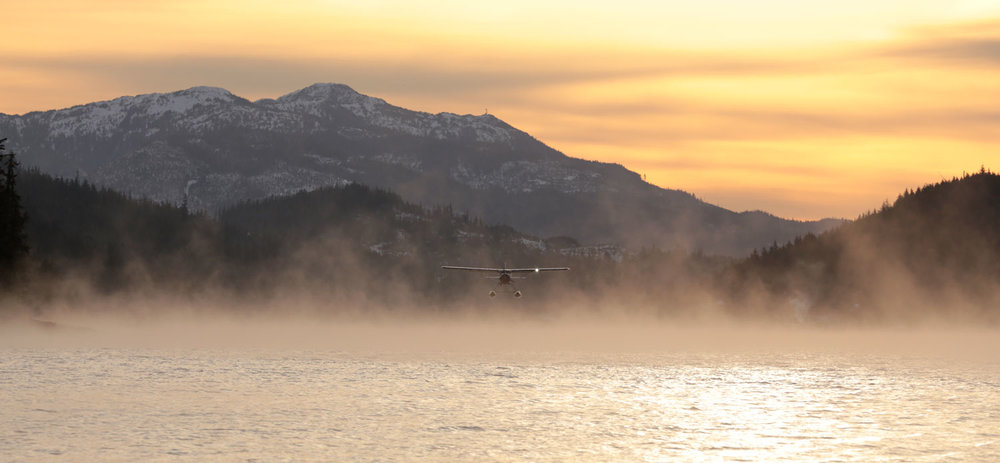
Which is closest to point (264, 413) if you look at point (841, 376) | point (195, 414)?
point (195, 414)

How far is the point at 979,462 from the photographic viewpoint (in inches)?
2864

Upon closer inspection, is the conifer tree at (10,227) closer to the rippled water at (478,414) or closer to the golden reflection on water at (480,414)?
the golden reflection on water at (480,414)

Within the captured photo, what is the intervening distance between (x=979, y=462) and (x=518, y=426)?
36.0 meters

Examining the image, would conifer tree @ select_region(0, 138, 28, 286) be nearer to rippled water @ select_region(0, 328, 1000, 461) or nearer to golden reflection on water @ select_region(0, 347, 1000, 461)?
golden reflection on water @ select_region(0, 347, 1000, 461)

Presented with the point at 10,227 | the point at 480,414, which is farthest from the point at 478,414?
the point at 10,227

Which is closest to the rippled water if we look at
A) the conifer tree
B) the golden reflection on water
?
the golden reflection on water

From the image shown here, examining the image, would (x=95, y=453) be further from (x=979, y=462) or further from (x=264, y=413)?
(x=979, y=462)

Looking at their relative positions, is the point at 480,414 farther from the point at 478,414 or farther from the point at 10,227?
the point at 10,227

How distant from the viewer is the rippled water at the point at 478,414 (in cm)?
7712

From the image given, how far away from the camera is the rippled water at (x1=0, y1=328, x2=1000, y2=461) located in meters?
77.1

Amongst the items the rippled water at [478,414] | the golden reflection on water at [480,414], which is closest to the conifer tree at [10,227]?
the golden reflection on water at [480,414]

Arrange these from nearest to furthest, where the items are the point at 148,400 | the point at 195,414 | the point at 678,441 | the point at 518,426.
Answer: the point at 678,441 → the point at 518,426 → the point at 195,414 → the point at 148,400

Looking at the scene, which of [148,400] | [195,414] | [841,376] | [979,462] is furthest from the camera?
[841,376]

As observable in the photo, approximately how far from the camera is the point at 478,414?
102688mm
